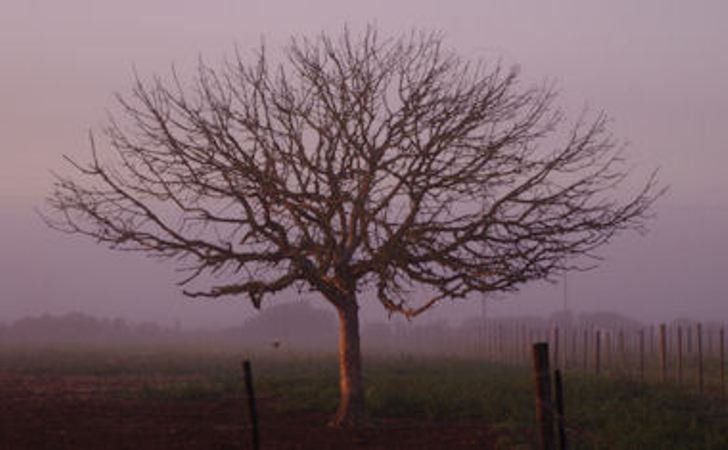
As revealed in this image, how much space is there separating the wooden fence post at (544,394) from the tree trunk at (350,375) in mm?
8924

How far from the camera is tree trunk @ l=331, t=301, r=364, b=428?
59.4 feet

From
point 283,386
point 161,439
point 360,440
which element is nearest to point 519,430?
point 360,440

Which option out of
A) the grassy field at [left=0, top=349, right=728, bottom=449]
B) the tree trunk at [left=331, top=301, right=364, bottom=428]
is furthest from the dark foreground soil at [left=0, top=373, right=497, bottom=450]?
the grassy field at [left=0, top=349, right=728, bottom=449]

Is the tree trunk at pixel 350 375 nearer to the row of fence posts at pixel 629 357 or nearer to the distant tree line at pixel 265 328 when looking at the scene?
the row of fence posts at pixel 629 357

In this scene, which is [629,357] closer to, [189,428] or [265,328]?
[189,428]

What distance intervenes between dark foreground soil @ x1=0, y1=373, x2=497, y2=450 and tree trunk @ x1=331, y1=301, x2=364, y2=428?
40 cm

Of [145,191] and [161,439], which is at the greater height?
[145,191]

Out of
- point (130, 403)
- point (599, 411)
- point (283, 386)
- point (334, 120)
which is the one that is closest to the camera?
point (334, 120)

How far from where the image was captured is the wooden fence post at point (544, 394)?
9297 millimetres

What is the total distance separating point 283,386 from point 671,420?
10.8 metres

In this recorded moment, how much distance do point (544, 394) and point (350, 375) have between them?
29.8ft

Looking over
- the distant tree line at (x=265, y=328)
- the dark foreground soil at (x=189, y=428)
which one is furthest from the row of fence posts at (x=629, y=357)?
the distant tree line at (x=265, y=328)

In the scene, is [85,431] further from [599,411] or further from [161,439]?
[599,411]

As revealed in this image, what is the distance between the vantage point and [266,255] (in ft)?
57.9
